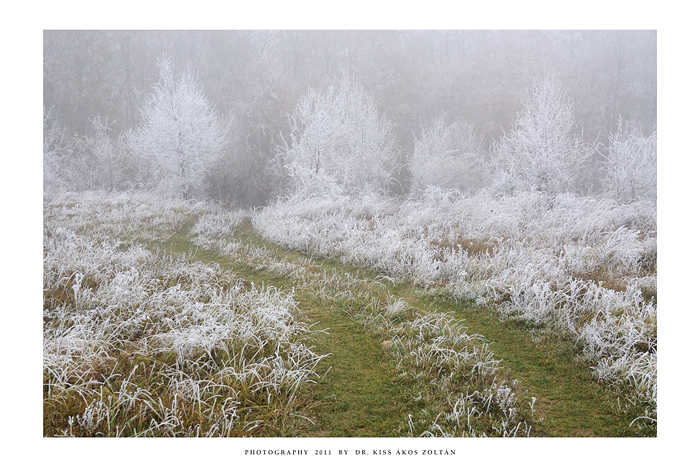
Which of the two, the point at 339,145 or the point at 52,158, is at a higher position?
the point at 339,145

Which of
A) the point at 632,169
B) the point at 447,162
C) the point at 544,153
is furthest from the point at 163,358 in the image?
the point at 447,162

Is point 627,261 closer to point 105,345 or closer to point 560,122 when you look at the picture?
point 105,345

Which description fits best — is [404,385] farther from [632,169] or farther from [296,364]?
[632,169]

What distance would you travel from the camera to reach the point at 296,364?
130 inches

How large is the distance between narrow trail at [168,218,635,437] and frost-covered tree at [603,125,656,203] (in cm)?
420

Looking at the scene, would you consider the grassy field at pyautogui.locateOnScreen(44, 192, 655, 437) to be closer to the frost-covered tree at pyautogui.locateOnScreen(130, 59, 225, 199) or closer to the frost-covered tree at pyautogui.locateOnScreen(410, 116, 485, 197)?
the frost-covered tree at pyautogui.locateOnScreen(130, 59, 225, 199)

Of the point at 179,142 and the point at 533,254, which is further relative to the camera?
the point at 179,142

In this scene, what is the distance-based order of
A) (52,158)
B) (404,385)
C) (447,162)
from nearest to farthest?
(404,385)
(52,158)
(447,162)

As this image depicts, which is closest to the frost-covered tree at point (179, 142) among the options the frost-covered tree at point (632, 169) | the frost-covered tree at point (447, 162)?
the frost-covered tree at point (447, 162)

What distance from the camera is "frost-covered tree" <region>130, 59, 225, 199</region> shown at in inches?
624

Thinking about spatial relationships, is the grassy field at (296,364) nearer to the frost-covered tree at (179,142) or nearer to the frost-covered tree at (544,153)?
the frost-covered tree at (544,153)

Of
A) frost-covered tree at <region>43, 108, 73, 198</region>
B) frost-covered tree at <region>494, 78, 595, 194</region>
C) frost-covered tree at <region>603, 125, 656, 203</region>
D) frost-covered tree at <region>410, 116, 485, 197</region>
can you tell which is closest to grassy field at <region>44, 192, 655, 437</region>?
frost-covered tree at <region>43, 108, 73, 198</region>

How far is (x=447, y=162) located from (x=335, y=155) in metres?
5.35
